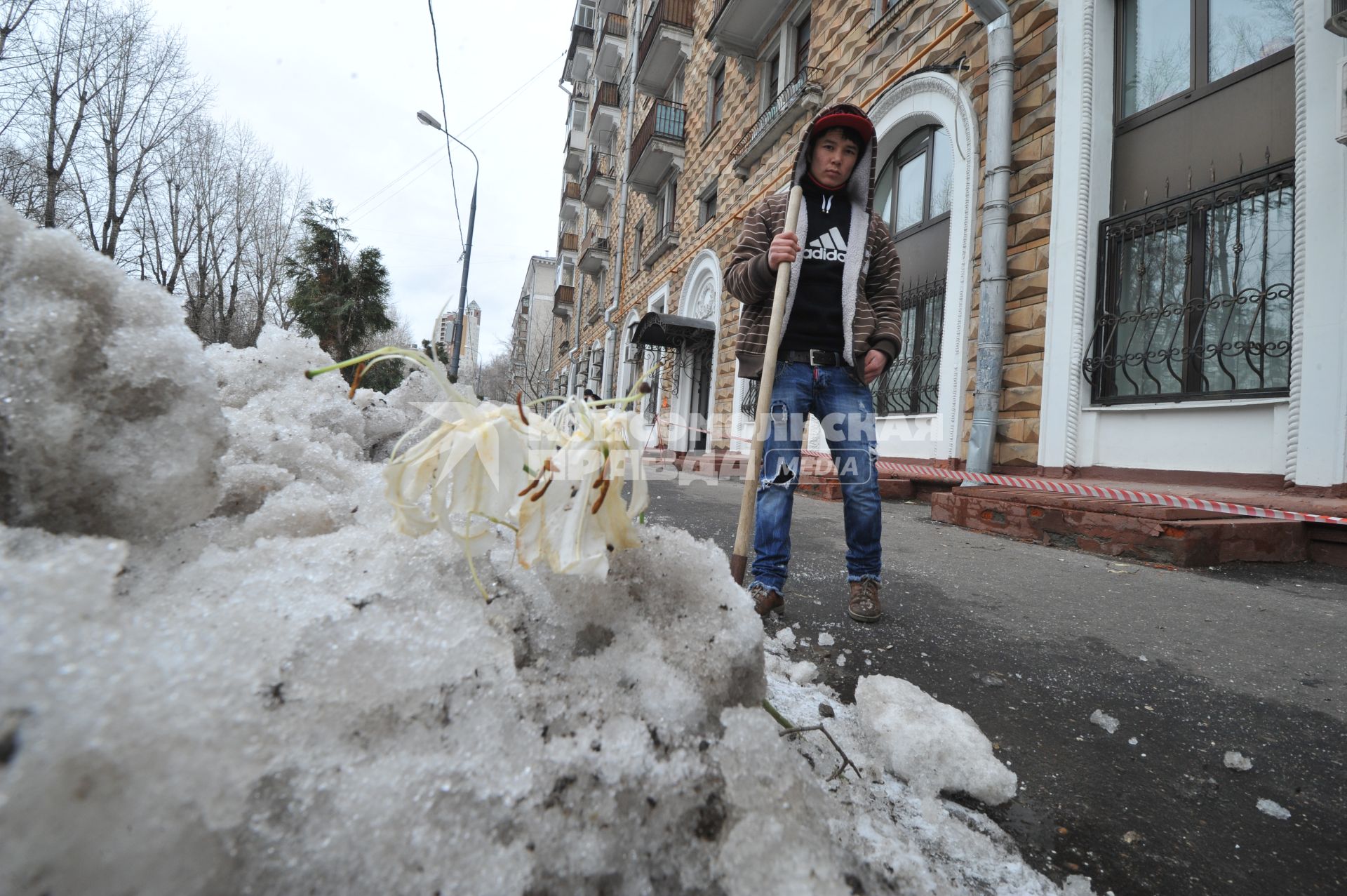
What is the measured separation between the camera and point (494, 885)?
0.52m

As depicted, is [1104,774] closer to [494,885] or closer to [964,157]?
[494,885]

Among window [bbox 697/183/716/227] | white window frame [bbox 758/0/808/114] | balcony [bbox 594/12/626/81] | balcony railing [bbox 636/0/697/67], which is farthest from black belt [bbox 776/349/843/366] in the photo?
balcony [bbox 594/12/626/81]

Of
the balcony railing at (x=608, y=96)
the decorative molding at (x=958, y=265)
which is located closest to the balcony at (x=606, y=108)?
the balcony railing at (x=608, y=96)

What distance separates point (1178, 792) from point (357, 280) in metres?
22.7

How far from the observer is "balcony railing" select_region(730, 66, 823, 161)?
305 inches

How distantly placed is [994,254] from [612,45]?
1931 centimetres

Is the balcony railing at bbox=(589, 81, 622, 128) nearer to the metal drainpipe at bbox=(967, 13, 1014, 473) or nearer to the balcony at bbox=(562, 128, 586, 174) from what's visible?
the balcony at bbox=(562, 128, 586, 174)

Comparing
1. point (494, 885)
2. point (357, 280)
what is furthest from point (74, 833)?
point (357, 280)

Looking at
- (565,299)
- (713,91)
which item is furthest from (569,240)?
(713,91)

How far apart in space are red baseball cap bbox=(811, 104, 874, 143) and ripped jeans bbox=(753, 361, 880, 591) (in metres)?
0.91

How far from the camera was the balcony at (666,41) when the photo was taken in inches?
490

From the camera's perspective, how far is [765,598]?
2072mm

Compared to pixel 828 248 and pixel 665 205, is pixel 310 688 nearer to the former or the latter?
pixel 828 248

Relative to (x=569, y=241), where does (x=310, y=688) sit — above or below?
below
